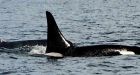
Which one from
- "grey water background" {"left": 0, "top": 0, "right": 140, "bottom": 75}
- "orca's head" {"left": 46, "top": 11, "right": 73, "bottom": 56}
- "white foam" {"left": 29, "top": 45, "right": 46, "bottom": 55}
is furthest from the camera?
"white foam" {"left": 29, "top": 45, "right": 46, "bottom": 55}

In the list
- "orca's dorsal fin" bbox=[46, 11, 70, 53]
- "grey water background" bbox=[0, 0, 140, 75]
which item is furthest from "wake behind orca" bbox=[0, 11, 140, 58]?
"grey water background" bbox=[0, 0, 140, 75]

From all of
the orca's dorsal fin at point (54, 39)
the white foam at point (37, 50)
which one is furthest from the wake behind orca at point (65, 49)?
the white foam at point (37, 50)

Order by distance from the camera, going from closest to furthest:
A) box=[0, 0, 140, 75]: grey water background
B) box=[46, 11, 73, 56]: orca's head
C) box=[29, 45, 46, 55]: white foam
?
box=[0, 0, 140, 75]: grey water background, box=[46, 11, 73, 56]: orca's head, box=[29, 45, 46, 55]: white foam

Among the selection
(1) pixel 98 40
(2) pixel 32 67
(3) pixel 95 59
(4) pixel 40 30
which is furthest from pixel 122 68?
(4) pixel 40 30

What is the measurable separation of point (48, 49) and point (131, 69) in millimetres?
4190

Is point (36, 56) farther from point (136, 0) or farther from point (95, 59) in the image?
point (136, 0)

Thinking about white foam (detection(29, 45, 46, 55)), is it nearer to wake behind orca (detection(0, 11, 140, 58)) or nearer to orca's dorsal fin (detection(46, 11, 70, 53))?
wake behind orca (detection(0, 11, 140, 58))

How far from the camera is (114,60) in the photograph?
24.1 m

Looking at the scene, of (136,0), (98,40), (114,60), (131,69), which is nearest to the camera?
(131,69)

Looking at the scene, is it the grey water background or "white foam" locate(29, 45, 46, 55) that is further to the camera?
"white foam" locate(29, 45, 46, 55)

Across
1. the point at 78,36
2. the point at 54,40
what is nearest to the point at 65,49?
the point at 54,40

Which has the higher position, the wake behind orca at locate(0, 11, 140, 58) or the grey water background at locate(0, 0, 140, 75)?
the wake behind orca at locate(0, 11, 140, 58)

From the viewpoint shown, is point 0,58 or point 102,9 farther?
point 102,9

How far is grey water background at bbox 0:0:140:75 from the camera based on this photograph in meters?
22.6
